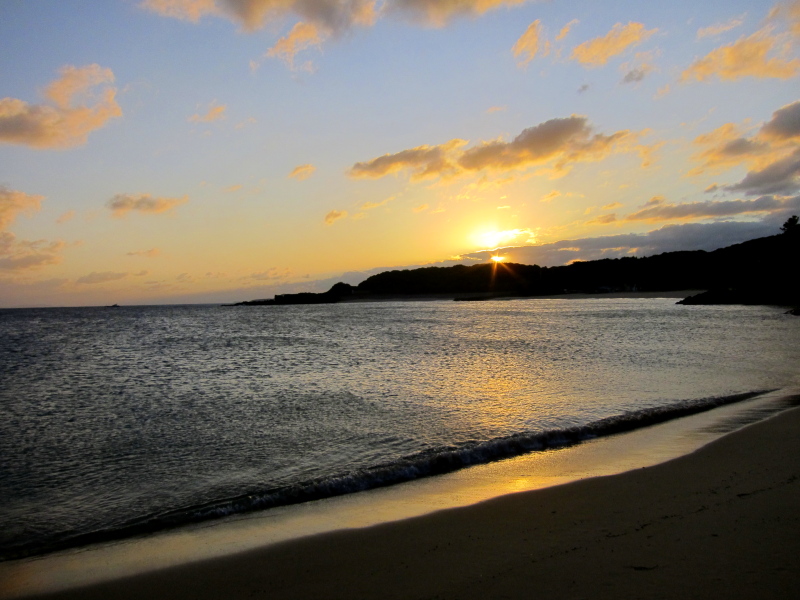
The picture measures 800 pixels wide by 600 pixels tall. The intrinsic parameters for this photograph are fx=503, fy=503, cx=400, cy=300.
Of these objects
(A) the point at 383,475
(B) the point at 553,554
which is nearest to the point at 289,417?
(A) the point at 383,475

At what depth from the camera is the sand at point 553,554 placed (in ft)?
14.7

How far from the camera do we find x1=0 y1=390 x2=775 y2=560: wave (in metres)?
6.53

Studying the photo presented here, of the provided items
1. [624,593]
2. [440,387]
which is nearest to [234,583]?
[624,593]

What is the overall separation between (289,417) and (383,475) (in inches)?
198

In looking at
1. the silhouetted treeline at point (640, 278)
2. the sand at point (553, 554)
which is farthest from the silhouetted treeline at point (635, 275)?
the sand at point (553, 554)

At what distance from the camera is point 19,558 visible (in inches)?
234

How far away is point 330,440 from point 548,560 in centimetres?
629

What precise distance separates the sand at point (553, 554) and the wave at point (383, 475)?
1560mm

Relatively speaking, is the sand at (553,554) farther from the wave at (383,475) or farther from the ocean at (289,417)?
the ocean at (289,417)

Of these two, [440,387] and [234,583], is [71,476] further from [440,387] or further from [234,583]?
[440,387]

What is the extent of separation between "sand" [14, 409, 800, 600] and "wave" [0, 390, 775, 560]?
1.56m

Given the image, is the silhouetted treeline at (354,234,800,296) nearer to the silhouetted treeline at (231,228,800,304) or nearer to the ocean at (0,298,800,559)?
the silhouetted treeline at (231,228,800,304)

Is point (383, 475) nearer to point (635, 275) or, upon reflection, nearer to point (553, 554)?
point (553, 554)

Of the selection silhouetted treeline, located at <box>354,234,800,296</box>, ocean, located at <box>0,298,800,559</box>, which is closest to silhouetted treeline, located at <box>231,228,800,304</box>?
silhouetted treeline, located at <box>354,234,800,296</box>
